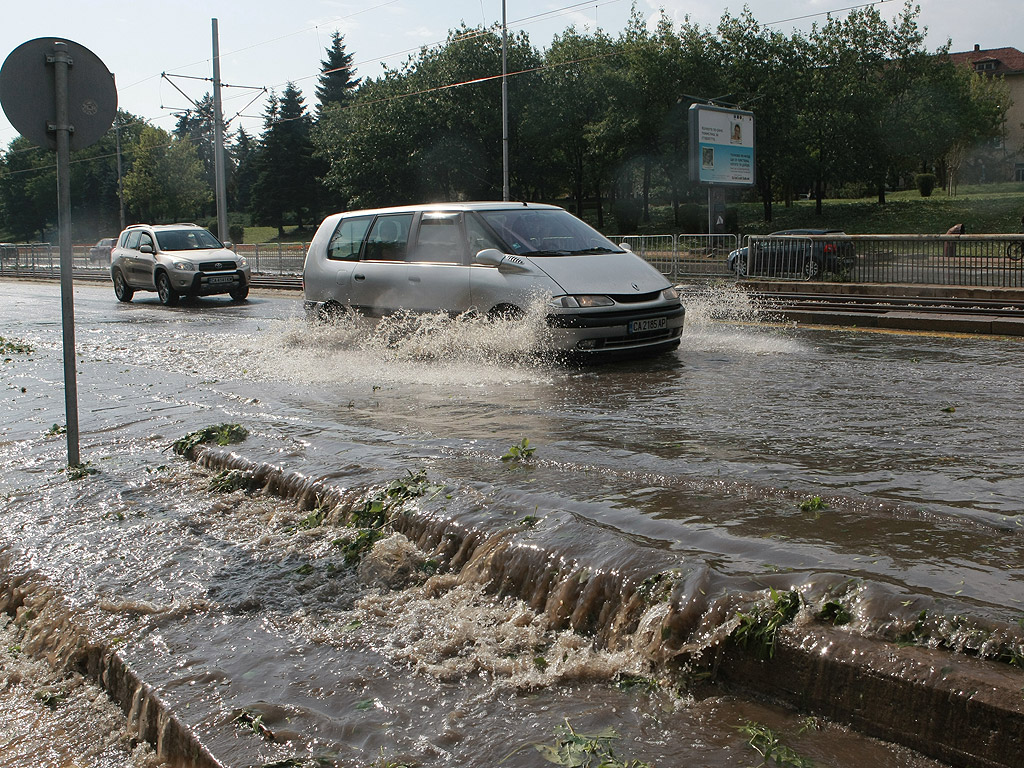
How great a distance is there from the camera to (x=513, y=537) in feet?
13.4

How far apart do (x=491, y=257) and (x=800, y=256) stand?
10.8 meters

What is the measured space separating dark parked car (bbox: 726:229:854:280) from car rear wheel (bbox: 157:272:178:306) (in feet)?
41.1

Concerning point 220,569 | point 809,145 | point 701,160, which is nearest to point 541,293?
point 220,569

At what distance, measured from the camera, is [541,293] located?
962 centimetres

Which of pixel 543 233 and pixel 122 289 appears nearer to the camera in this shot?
pixel 543 233

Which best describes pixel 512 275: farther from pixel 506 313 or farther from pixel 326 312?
pixel 326 312

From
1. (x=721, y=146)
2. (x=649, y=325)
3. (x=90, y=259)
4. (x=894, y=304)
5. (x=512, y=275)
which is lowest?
(x=649, y=325)

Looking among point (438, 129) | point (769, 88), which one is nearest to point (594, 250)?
point (769, 88)

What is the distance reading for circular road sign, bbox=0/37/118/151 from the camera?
5699 mm

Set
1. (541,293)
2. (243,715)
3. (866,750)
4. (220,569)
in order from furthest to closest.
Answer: (541,293) < (220,569) < (243,715) < (866,750)

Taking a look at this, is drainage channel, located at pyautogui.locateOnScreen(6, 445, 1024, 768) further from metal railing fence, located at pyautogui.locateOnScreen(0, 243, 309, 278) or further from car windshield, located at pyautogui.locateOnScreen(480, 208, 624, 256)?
metal railing fence, located at pyautogui.locateOnScreen(0, 243, 309, 278)

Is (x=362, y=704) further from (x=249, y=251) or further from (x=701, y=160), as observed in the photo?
(x=249, y=251)

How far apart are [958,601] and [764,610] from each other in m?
0.61

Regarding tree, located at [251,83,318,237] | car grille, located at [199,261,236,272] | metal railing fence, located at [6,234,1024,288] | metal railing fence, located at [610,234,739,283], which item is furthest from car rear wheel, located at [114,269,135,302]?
tree, located at [251,83,318,237]
